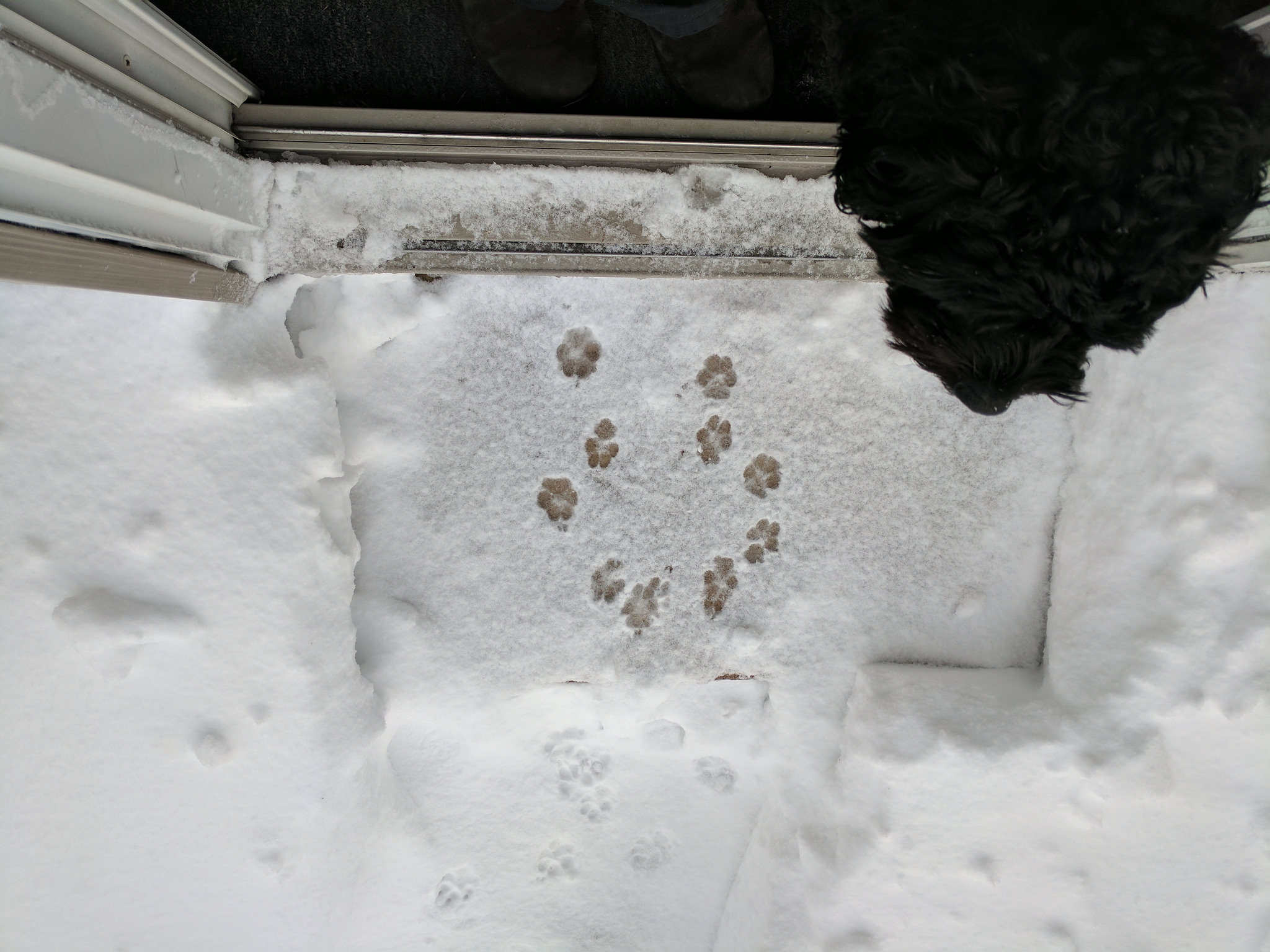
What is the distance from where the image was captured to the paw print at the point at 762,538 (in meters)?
1.17

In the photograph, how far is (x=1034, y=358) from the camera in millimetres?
670

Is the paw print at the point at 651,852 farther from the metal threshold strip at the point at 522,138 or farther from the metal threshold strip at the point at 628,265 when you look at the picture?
the metal threshold strip at the point at 522,138

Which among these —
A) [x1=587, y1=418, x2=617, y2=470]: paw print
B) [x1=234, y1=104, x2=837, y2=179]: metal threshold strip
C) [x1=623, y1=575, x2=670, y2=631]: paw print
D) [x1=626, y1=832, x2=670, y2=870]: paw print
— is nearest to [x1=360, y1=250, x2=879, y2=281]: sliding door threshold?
[x1=234, y1=104, x2=837, y2=179]: metal threshold strip

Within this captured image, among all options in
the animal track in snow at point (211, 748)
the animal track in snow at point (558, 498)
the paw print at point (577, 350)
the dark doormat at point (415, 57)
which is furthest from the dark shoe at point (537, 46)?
the animal track in snow at point (211, 748)

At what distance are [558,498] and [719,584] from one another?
11.5 inches

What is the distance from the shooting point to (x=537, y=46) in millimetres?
973

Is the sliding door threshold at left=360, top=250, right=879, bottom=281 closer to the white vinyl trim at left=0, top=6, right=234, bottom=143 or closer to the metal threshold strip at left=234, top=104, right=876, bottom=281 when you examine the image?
the metal threshold strip at left=234, top=104, right=876, bottom=281

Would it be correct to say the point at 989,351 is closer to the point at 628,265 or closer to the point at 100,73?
the point at 628,265

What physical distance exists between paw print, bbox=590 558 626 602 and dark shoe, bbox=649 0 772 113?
0.69 m

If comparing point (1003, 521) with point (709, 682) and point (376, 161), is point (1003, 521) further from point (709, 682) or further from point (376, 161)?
point (376, 161)

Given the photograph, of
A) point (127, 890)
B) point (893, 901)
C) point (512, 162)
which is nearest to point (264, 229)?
point (512, 162)

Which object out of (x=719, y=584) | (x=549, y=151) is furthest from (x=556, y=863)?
(x=549, y=151)

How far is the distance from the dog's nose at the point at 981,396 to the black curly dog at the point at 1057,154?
0.18 feet

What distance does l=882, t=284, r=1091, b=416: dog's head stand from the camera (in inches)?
26.0
